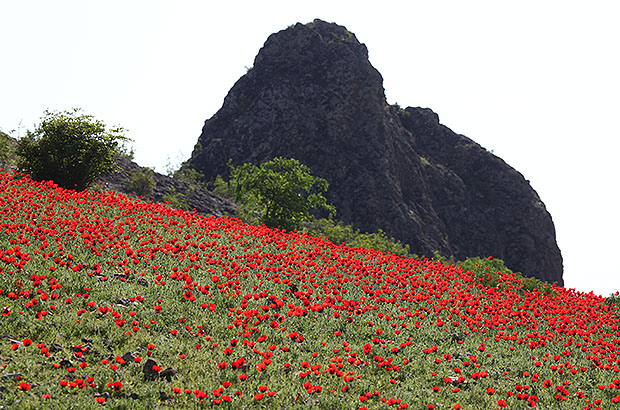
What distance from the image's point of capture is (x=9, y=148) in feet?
80.0

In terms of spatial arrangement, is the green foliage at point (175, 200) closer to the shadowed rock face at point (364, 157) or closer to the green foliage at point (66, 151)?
the green foliage at point (66, 151)

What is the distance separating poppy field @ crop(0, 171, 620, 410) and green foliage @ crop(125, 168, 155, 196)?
58.8 ft

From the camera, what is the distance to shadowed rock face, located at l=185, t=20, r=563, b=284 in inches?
2908

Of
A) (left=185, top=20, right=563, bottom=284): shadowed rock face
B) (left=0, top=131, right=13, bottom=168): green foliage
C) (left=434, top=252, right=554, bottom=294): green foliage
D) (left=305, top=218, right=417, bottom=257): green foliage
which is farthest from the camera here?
(left=185, top=20, right=563, bottom=284): shadowed rock face

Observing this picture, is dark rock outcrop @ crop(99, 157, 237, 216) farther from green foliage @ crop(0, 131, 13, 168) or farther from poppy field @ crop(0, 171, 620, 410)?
poppy field @ crop(0, 171, 620, 410)

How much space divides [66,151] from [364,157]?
60.7 metres

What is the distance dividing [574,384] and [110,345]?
9.08 m

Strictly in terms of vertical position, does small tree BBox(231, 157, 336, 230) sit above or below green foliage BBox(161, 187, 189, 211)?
above

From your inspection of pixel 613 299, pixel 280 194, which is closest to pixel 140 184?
pixel 280 194

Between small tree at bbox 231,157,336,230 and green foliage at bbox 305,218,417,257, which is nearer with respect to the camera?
small tree at bbox 231,157,336,230

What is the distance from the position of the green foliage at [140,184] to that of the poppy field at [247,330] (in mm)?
17925

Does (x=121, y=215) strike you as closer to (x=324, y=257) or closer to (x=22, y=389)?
(x=324, y=257)

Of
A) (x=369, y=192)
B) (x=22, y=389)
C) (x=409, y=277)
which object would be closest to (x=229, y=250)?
(x=409, y=277)

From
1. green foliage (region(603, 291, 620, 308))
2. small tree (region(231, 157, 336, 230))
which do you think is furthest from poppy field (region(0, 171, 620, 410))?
small tree (region(231, 157, 336, 230))
